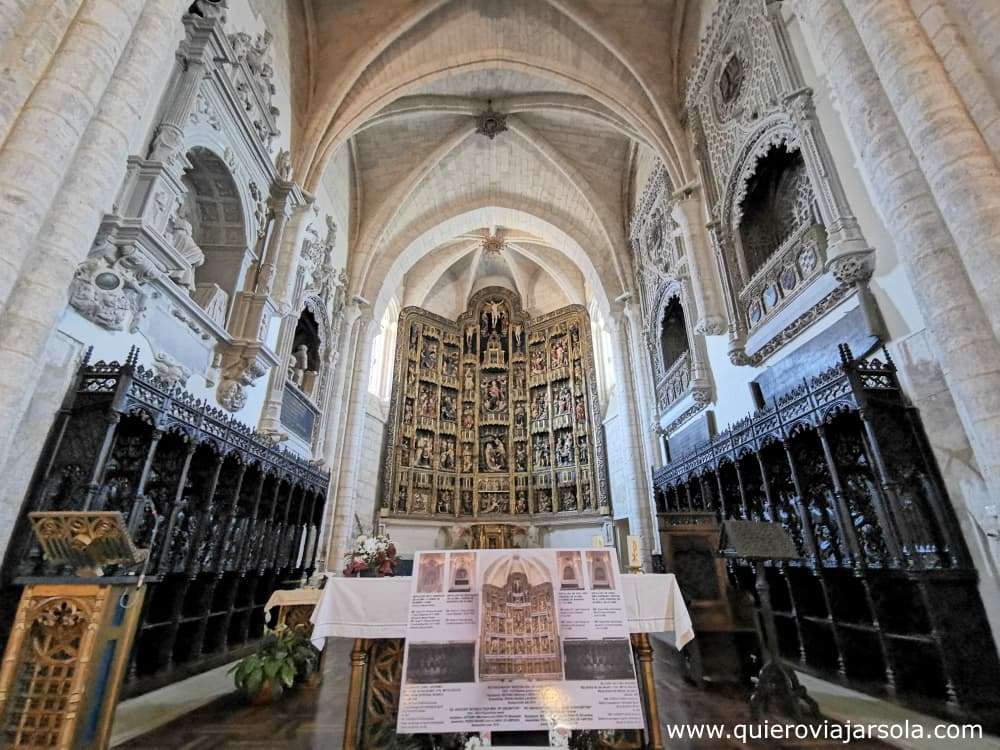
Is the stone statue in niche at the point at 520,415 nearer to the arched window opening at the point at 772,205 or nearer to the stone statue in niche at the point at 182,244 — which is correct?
the arched window opening at the point at 772,205

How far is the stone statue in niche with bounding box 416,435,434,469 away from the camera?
16656mm

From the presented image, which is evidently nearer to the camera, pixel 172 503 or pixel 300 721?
pixel 300 721

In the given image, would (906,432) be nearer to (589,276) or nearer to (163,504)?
(163,504)

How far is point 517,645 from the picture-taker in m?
2.47

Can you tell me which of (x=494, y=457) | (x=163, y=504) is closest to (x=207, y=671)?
(x=163, y=504)

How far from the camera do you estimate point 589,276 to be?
1540cm

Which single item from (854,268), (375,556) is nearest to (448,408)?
(375,556)

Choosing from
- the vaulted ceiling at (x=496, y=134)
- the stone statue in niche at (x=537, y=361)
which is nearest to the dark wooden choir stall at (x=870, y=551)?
the vaulted ceiling at (x=496, y=134)

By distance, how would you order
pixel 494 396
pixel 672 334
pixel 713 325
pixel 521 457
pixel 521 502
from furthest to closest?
1. pixel 494 396
2. pixel 521 457
3. pixel 521 502
4. pixel 672 334
5. pixel 713 325

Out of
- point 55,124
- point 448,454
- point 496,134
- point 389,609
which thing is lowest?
point 389,609

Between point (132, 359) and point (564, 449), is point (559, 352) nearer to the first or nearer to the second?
point (564, 449)

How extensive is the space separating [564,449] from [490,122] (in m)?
11.0

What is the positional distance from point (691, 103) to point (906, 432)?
8495 millimetres

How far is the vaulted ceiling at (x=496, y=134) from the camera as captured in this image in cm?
1031
